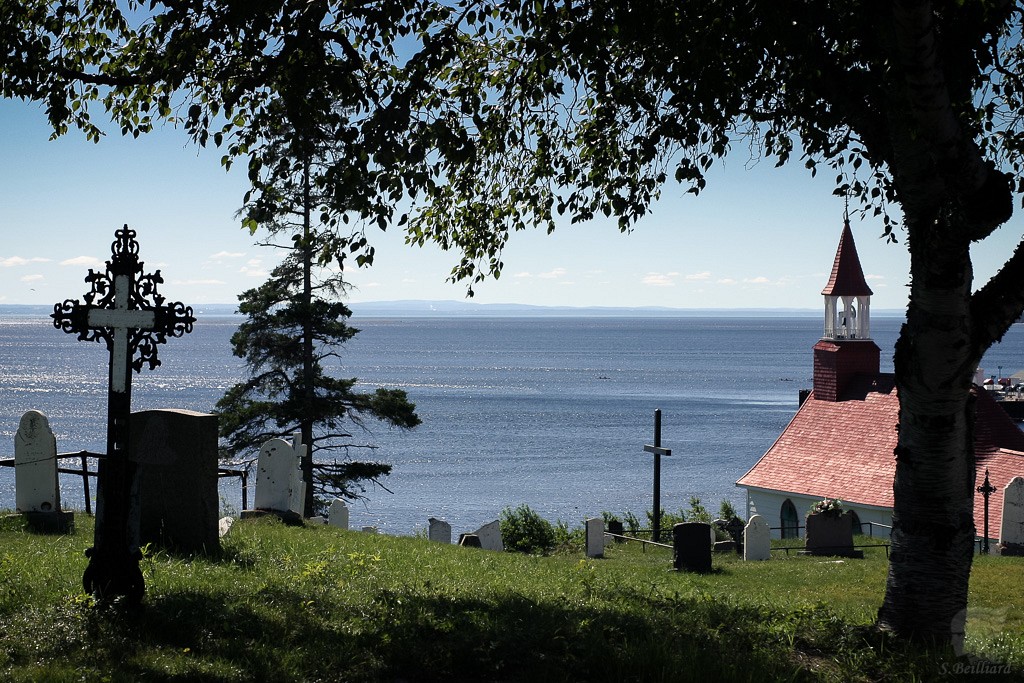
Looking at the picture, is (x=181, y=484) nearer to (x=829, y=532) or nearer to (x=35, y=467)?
(x=35, y=467)

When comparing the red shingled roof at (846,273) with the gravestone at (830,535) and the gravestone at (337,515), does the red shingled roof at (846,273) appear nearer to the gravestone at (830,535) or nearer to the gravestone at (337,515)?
the gravestone at (830,535)

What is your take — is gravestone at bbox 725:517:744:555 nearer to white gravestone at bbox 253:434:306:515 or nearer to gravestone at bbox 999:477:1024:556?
gravestone at bbox 999:477:1024:556

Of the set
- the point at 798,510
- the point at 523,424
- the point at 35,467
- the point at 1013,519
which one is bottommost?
the point at 523,424

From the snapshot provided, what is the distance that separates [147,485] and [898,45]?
763 cm

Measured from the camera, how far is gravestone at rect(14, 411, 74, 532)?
11445mm

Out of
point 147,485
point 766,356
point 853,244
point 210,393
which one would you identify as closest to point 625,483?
point 853,244

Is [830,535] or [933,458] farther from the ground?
[933,458]

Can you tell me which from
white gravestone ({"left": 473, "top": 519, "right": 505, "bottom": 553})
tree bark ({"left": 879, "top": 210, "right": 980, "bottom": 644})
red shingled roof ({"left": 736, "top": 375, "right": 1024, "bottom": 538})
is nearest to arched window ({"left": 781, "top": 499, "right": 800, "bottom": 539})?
red shingled roof ({"left": 736, "top": 375, "right": 1024, "bottom": 538})

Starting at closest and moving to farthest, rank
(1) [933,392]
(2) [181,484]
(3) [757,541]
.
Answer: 1. (1) [933,392]
2. (2) [181,484]
3. (3) [757,541]

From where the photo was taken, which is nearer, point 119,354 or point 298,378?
point 119,354

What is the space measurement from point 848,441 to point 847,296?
6205 millimetres

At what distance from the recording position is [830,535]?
2033 cm

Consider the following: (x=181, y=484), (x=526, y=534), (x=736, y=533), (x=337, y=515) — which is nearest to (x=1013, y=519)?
(x=736, y=533)

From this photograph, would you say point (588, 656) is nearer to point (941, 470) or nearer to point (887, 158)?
point (941, 470)
